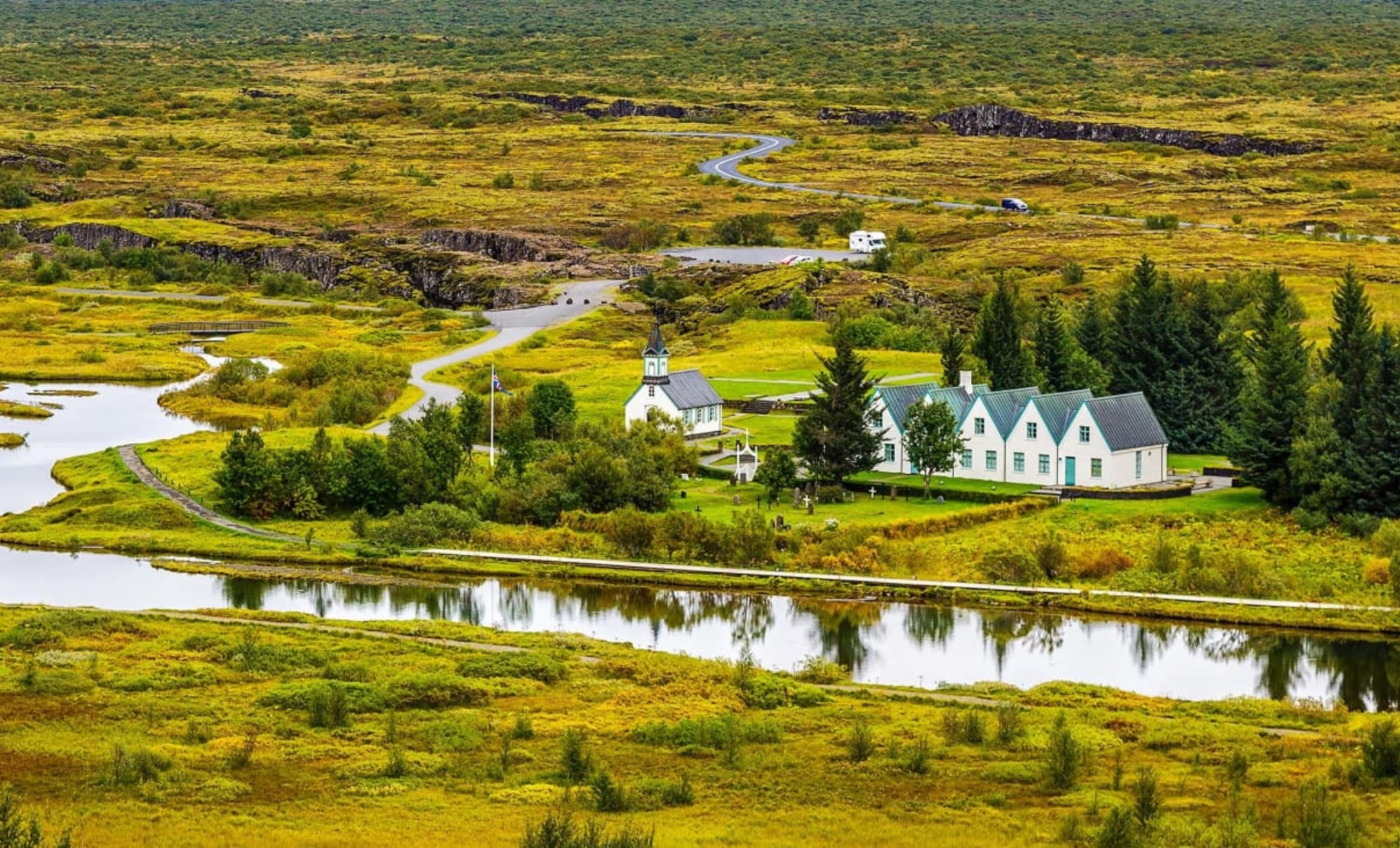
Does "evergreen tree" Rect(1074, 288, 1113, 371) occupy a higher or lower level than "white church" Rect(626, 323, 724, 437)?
higher

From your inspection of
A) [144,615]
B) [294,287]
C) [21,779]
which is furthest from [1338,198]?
[21,779]

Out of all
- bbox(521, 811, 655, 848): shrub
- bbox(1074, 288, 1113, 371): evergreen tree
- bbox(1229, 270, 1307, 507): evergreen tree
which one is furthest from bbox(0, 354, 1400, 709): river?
bbox(1074, 288, 1113, 371): evergreen tree

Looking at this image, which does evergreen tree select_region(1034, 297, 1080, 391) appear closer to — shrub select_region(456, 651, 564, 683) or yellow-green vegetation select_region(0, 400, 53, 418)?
shrub select_region(456, 651, 564, 683)

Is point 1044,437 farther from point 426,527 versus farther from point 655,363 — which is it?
point 426,527

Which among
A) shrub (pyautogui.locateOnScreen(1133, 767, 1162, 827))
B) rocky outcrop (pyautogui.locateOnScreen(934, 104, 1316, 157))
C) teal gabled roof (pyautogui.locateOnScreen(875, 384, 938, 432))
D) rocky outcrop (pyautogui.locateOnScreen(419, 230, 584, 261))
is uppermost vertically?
rocky outcrop (pyautogui.locateOnScreen(934, 104, 1316, 157))

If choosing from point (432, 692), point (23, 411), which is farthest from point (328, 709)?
point (23, 411)

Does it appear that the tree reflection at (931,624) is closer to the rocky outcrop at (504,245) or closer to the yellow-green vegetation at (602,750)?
the yellow-green vegetation at (602,750)
